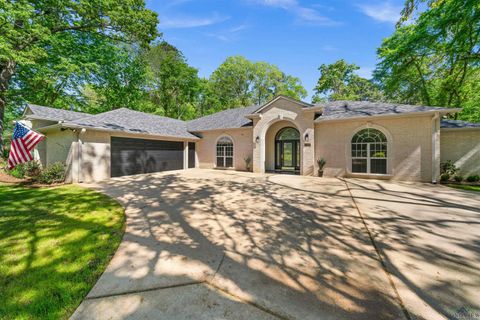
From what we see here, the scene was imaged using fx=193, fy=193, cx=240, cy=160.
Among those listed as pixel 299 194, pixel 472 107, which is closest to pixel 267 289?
pixel 299 194

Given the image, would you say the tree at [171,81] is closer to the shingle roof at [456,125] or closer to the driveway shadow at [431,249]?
the shingle roof at [456,125]

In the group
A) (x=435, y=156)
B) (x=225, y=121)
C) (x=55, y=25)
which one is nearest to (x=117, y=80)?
(x=55, y=25)

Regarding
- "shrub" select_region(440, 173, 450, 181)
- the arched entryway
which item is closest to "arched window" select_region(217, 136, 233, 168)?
the arched entryway

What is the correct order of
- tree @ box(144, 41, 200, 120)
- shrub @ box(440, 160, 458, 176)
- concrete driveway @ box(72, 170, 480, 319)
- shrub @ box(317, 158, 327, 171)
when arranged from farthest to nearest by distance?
tree @ box(144, 41, 200, 120), shrub @ box(317, 158, 327, 171), shrub @ box(440, 160, 458, 176), concrete driveway @ box(72, 170, 480, 319)

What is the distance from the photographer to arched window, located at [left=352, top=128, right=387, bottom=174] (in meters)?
10.9

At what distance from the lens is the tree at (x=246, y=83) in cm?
3219

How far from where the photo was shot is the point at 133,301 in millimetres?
2248

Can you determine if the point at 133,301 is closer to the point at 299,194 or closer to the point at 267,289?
the point at 267,289

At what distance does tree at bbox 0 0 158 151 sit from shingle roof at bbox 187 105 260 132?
7.53m

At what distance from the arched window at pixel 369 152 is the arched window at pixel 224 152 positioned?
28.8 ft

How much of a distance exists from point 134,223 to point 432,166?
516 inches

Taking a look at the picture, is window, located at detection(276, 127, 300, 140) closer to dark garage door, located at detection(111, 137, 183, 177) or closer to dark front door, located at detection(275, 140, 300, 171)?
dark front door, located at detection(275, 140, 300, 171)

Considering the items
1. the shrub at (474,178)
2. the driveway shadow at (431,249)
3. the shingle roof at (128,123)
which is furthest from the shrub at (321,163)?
the shingle roof at (128,123)

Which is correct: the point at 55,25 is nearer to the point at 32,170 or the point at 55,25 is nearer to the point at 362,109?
the point at 32,170
